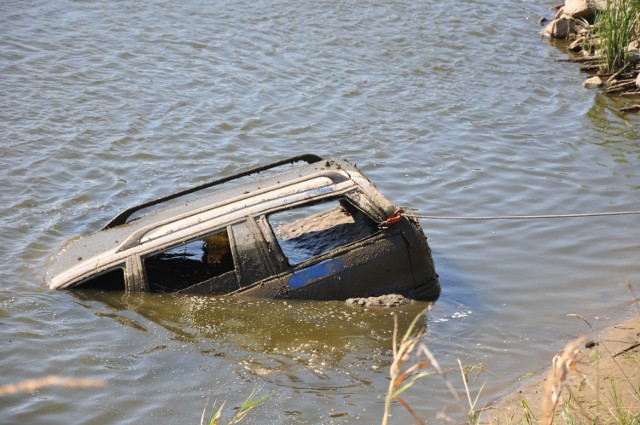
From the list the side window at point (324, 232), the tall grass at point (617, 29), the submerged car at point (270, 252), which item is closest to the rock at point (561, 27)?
the tall grass at point (617, 29)

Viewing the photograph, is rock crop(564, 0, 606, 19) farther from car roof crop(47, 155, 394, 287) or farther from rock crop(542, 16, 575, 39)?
car roof crop(47, 155, 394, 287)

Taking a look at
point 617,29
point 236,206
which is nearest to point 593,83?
point 617,29

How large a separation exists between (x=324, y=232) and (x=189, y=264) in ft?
4.54

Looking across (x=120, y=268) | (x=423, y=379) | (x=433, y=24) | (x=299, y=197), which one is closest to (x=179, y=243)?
(x=120, y=268)

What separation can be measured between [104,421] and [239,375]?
1.23 meters

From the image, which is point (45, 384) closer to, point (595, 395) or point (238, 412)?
point (238, 412)

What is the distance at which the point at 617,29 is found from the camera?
51.4ft

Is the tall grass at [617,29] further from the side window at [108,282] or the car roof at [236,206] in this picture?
the side window at [108,282]

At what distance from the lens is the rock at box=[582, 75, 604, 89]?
16188 mm

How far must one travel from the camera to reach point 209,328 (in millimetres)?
8391

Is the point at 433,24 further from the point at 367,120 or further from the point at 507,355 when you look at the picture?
the point at 507,355

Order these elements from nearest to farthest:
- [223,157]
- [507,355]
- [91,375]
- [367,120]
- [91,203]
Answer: [91,375]
[507,355]
[91,203]
[223,157]
[367,120]

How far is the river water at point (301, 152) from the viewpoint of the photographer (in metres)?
7.73

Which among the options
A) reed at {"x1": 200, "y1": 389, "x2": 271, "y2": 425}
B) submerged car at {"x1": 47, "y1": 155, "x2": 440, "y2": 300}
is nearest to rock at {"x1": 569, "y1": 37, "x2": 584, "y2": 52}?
submerged car at {"x1": 47, "y1": 155, "x2": 440, "y2": 300}
